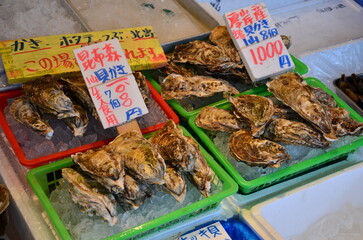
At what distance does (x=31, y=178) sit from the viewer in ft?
5.10

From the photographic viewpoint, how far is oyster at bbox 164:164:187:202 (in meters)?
1.54

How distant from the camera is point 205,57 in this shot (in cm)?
214

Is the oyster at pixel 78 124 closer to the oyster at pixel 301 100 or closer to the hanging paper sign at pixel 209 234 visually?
the hanging paper sign at pixel 209 234

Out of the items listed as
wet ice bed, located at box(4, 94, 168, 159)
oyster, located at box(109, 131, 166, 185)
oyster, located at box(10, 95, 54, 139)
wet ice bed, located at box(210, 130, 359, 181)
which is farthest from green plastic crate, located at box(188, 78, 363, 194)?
oyster, located at box(10, 95, 54, 139)

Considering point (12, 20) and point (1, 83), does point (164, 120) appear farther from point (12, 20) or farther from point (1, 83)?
point (12, 20)

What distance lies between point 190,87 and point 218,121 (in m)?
0.24

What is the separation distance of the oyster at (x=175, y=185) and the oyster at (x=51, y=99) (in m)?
0.48

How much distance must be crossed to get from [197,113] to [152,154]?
53 centimetres

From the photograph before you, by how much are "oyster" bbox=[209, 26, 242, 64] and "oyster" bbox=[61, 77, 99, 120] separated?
0.79 metres

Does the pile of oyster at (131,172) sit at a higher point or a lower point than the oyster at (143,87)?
lower

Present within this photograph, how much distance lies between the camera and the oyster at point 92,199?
144 cm

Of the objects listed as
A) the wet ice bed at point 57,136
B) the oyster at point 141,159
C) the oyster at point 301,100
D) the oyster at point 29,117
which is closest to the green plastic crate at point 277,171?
the oyster at point 301,100

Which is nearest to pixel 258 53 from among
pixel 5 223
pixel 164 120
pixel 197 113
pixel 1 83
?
pixel 197 113

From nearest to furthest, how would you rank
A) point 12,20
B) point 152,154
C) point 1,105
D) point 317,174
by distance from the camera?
point 152,154 → point 1,105 → point 317,174 → point 12,20
